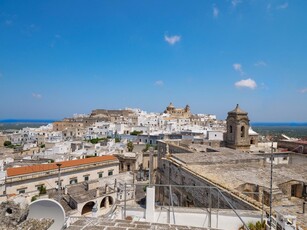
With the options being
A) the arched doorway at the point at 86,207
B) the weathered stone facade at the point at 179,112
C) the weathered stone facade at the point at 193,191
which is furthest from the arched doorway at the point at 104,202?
the weathered stone facade at the point at 179,112

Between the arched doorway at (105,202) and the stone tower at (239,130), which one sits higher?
the stone tower at (239,130)

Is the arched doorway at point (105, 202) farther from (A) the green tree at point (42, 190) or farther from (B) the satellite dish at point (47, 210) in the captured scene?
(B) the satellite dish at point (47, 210)

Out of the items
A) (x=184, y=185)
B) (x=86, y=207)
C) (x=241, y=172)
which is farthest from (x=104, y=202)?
(x=241, y=172)

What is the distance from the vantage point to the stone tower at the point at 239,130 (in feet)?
86.6

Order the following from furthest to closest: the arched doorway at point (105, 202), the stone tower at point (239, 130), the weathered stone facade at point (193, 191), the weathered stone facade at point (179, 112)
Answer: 1. the weathered stone facade at point (179, 112)
2. the stone tower at point (239, 130)
3. the arched doorway at point (105, 202)
4. the weathered stone facade at point (193, 191)

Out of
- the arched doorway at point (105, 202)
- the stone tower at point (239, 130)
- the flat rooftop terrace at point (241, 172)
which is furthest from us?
the stone tower at point (239, 130)

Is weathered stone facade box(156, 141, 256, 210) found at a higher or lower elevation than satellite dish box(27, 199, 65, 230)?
lower

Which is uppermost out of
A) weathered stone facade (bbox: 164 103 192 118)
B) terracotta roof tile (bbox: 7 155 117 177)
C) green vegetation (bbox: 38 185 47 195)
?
weathered stone facade (bbox: 164 103 192 118)

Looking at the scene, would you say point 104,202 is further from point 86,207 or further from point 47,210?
point 47,210

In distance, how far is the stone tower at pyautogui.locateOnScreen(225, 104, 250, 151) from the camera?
86.6ft

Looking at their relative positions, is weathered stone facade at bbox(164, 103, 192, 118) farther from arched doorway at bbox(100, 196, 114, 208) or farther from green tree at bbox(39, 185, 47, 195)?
arched doorway at bbox(100, 196, 114, 208)

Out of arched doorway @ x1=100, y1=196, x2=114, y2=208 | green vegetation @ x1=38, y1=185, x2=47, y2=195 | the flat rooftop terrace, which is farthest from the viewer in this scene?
green vegetation @ x1=38, y1=185, x2=47, y2=195

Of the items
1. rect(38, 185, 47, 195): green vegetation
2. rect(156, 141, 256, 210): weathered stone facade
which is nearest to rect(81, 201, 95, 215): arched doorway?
rect(38, 185, 47, 195): green vegetation

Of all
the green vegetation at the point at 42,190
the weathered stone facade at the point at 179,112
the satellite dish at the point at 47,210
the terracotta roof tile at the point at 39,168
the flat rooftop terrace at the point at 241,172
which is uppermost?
the weathered stone facade at the point at 179,112
